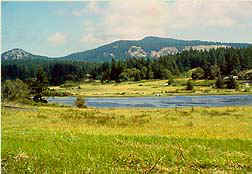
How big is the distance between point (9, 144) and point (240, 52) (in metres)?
199

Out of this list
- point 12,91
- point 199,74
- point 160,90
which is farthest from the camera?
point 199,74

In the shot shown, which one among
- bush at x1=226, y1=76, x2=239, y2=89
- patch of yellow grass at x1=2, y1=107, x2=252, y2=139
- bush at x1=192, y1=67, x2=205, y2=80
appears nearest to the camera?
patch of yellow grass at x1=2, y1=107, x2=252, y2=139

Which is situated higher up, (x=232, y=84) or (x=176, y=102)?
(x=176, y=102)

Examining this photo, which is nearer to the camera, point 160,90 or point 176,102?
point 176,102

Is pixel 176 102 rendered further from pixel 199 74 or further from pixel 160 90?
pixel 199 74

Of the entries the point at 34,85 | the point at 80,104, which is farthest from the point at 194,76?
the point at 80,104

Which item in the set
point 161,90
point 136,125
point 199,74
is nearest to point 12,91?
point 136,125

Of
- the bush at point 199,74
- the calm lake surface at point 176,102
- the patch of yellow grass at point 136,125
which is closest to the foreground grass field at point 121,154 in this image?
the patch of yellow grass at point 136,125

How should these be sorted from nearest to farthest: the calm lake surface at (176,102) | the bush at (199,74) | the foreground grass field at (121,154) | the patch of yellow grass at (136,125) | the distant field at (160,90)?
the foreground grass field at (121,154) → the patch of yellow grass at (136,125) → the calm lake surface at (176,102) → the distant field at (160,90) → the bush at (199,74)

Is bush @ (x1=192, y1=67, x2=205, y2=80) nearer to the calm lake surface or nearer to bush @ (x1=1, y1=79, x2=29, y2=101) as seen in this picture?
the calm lake surface

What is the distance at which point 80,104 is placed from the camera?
6644cm

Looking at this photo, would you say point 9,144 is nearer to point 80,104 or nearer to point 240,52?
point 80,104

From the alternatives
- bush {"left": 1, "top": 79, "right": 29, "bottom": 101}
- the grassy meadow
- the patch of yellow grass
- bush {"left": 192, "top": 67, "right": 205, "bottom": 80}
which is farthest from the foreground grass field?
bush {"left": 192, "top": 67, "right": 205, "bottom": 80}

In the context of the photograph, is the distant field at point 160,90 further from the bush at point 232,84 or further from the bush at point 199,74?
the bush at point 199,74
